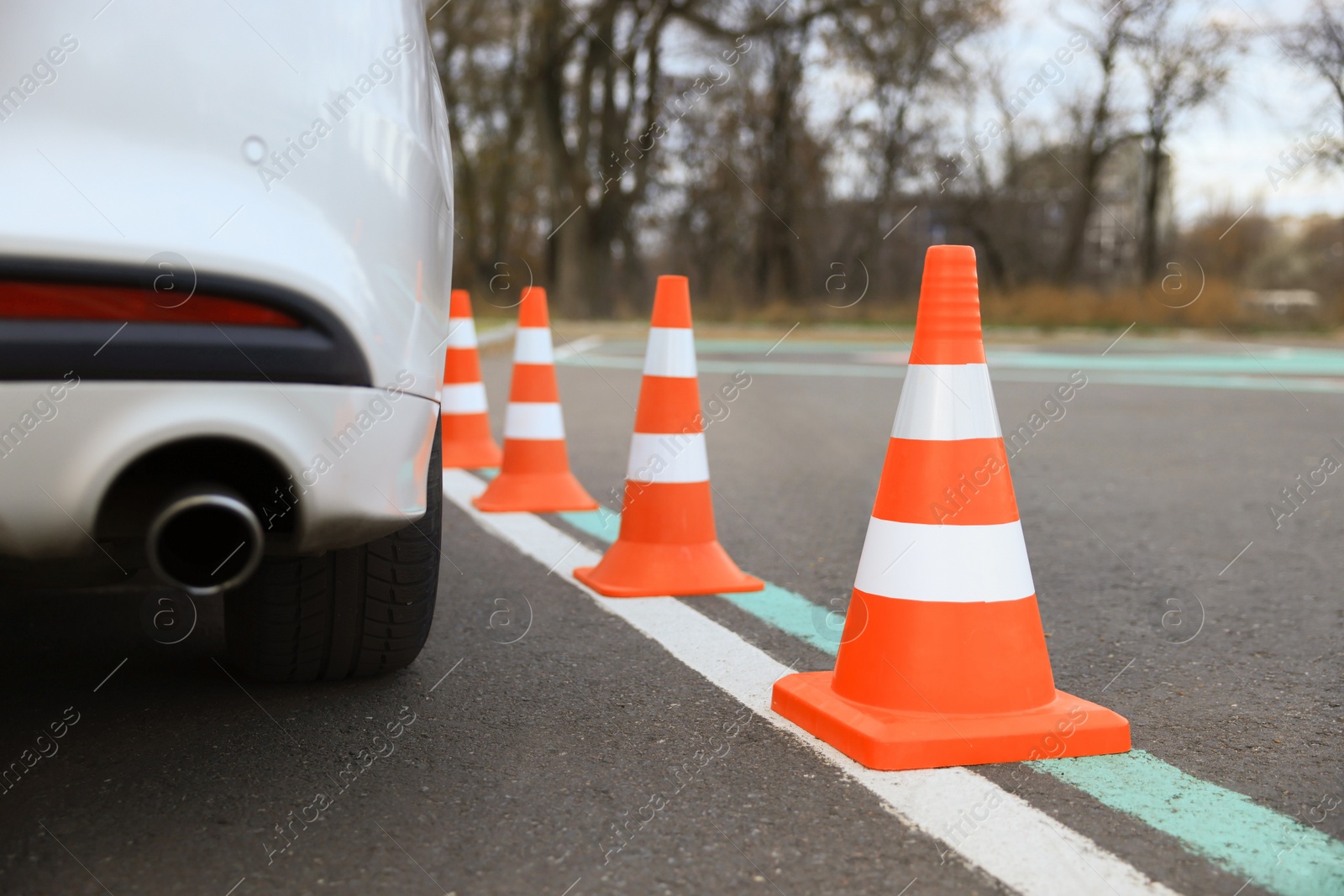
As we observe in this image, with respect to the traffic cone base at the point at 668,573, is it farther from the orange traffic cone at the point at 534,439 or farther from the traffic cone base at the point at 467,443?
the traffic cone base at the point at 467,443

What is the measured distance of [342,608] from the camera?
281cm

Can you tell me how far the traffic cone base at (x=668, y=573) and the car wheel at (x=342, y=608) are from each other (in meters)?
1.15

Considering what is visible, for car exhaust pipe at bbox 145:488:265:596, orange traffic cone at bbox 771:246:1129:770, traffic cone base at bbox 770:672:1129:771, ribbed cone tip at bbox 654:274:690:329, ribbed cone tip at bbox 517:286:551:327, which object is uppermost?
ribbed cone tip at bbox 654:274:690:329

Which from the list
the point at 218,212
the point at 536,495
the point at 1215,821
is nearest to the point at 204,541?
the point at 218,212

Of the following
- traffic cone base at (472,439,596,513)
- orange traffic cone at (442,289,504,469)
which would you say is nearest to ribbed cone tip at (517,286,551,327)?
traffic cone base at (472,439,596,513)

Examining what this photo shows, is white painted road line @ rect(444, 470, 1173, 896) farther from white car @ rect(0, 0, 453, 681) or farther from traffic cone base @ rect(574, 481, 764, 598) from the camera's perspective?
white car @ rect(0, 0, 453, 681)

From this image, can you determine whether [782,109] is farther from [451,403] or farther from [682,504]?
[682,504]

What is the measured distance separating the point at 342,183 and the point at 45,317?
0.49 metres

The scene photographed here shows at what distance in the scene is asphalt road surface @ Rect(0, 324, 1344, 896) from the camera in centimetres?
212

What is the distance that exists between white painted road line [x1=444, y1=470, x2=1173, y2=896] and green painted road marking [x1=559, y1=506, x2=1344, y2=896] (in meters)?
0.17

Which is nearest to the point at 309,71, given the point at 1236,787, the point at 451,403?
the point at 1236,787

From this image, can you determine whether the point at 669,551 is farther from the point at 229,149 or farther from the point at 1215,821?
the point at 229,149

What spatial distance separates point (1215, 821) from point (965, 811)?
1.42 ft

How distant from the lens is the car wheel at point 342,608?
2.73 meters
